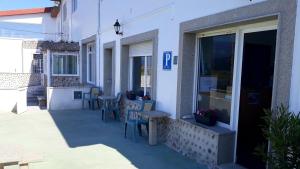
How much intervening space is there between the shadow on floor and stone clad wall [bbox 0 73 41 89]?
444 inches

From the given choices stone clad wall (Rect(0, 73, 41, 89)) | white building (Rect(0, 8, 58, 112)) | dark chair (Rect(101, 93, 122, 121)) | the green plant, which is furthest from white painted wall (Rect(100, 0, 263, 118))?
stone clad wall (Rect(0, 73, 41, 89))

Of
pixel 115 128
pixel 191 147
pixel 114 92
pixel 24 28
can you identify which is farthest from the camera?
pixel 24 28

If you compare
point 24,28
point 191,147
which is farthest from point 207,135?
point 24,28

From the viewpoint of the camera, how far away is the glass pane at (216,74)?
539 cm

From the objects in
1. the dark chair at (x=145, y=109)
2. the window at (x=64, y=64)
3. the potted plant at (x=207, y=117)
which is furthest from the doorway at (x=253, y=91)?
the window at (x=64, y=64)

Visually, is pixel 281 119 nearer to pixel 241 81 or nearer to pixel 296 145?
pixel 296 145

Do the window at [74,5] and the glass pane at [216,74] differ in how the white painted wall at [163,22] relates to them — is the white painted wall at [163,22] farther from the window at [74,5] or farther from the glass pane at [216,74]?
the window at [74,5]

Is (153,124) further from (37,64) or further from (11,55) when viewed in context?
(11,55)

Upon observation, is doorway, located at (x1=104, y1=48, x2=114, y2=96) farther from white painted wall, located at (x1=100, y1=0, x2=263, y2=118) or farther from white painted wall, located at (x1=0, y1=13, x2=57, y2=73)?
white painted wall, located at (x1=0, y1=13, x2=57, y2=73)

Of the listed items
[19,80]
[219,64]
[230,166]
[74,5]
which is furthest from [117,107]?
[19,80]

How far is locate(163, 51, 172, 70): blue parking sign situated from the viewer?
6.66 meters

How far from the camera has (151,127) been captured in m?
6.74

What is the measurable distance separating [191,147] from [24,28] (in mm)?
26515

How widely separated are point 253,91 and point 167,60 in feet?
7.50
